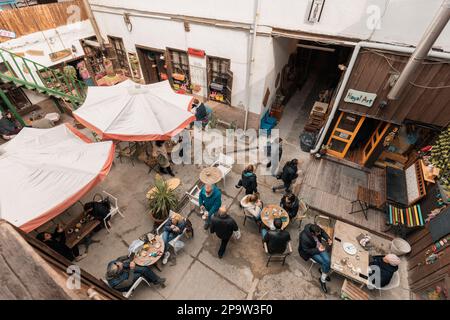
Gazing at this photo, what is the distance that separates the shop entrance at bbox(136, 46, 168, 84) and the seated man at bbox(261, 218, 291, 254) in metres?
11.2

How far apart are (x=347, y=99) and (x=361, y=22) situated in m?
2.40

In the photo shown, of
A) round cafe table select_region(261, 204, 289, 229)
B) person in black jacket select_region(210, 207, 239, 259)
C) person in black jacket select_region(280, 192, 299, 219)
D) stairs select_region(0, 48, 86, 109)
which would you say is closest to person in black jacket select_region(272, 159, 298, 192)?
person in black jacket select_region(280, 192, 299, 219)

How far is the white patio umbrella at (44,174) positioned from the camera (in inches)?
192

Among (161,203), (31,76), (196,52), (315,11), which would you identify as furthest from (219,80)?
(31,76)

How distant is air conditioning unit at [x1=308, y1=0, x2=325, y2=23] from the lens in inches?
277

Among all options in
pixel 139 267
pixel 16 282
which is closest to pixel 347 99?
pixel 139 267

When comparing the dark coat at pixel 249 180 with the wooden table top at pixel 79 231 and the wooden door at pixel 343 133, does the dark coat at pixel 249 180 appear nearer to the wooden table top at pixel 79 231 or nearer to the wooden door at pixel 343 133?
the wooden door at pixel 343 133

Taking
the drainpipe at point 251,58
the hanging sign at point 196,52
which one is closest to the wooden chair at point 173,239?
the drainpipe at point 251,58

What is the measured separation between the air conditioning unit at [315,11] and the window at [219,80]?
399 cm

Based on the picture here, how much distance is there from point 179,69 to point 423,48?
1050 cm

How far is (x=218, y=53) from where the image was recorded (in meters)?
10.2

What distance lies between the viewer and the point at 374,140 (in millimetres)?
8859

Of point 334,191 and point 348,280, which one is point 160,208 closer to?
point 348,280

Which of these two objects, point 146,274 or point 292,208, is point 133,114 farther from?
point 292,208
